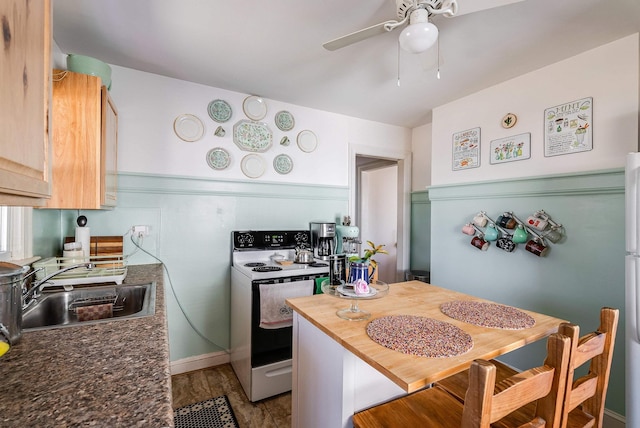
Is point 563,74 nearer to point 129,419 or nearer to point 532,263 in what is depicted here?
point 532,263

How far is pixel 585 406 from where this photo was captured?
105 centimetres

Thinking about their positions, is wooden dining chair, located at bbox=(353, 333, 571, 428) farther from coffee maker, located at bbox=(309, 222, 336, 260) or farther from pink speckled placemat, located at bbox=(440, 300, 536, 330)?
coffee maker, located at bbox=(309, 222, 336, 260)

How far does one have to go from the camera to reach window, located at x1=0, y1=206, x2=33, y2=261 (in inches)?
53.6

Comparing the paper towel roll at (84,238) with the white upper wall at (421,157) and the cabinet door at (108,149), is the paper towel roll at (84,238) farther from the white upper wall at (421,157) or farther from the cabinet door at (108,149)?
the white upper wall at (421,157)

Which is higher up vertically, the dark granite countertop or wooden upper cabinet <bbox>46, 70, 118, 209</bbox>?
wooden upper cabinet <bbox>46, 70, 118, 209</bbox>

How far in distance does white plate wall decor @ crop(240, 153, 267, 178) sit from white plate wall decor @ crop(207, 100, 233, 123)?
0.38 m

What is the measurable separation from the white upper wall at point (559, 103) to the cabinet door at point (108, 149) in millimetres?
2736

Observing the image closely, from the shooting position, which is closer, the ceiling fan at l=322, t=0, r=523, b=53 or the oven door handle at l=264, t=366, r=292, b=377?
the ceiling fan at l=322, t=0, r=523, b=53

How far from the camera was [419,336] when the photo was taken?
100 centimetres

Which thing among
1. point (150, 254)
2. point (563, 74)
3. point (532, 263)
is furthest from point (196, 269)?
point (563, 74)

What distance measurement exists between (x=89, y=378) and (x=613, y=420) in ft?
8.79

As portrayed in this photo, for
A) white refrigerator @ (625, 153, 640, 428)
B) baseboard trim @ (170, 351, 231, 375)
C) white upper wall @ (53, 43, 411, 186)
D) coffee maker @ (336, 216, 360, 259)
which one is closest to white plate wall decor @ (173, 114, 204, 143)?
white upper wall @ (53, 43, 411, 186)

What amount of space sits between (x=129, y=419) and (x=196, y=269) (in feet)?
6.40

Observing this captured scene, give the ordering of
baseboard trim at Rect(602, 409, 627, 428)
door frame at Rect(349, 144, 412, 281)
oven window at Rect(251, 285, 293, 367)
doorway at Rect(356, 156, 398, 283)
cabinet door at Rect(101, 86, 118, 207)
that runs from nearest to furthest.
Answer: cabinet door at Rect(101, 86, 118, 207), baseboard trim at Rect(602, 409, 627, 428), oven window at Rect(251, 285, 293, 367), door frame at Rect(349, 144, 412, 281), doorway at Rect(356, 156, 398, 283)
